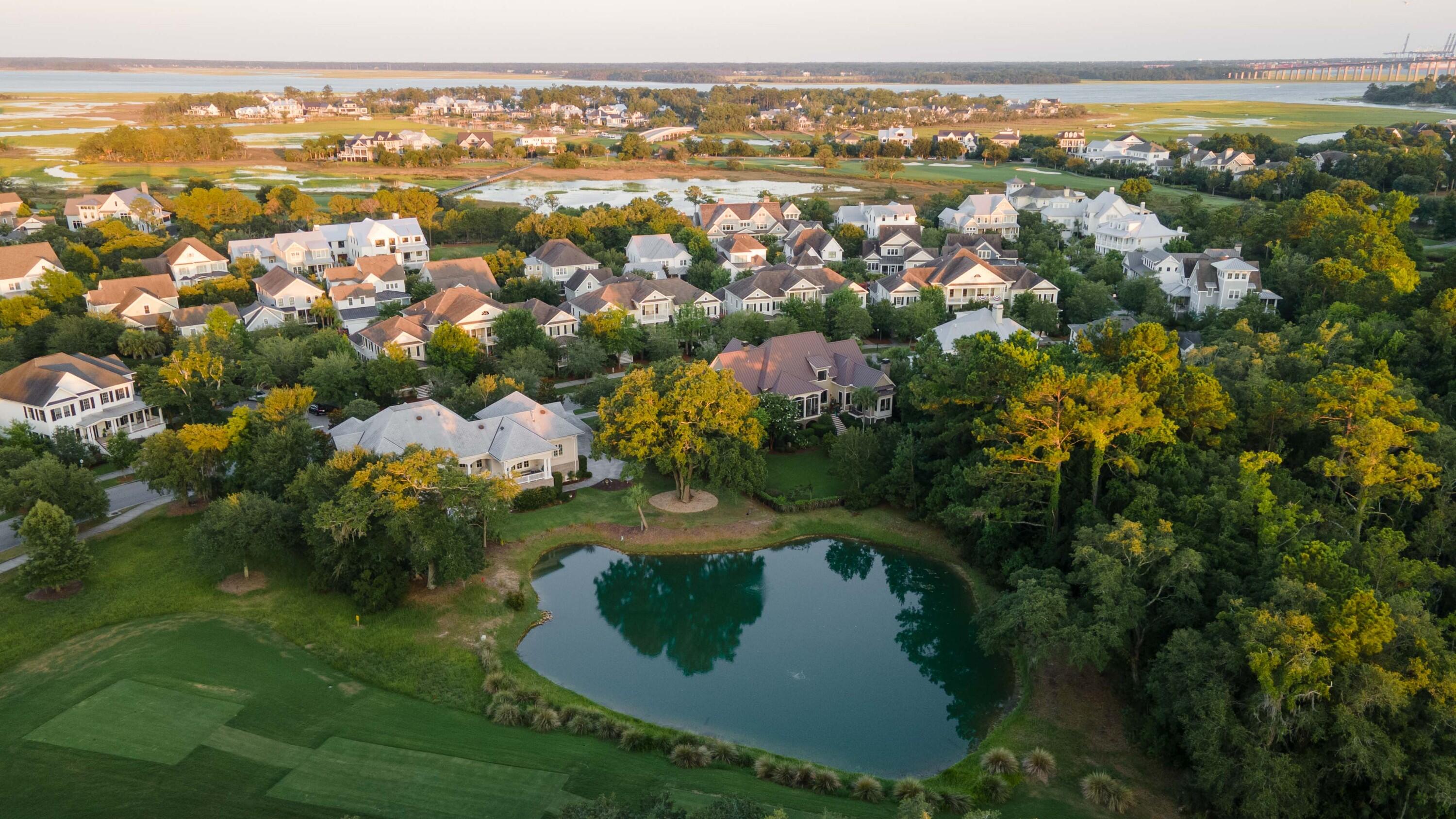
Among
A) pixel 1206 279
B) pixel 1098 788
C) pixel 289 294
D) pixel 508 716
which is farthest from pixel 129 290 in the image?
pixel 1206 279

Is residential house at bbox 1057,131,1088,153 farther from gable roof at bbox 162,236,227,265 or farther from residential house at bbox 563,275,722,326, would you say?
gable roof at bbox 162,236,227,265

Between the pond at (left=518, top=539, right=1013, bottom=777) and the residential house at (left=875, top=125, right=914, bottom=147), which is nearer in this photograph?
the pond at (left=518, top=539, right=1013, bottom=777)

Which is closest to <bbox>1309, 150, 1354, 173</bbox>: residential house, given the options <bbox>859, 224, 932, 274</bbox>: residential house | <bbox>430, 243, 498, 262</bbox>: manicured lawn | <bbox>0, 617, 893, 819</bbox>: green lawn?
<bbox>859, 224, 932, 274</bbox>: residential house

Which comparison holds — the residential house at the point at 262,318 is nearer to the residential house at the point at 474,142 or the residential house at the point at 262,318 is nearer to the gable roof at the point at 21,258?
the gable roof at the point at 21,258

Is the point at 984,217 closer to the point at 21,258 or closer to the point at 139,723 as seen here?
the point at 21,258

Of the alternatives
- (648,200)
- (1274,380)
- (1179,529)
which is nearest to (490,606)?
(1179,529)

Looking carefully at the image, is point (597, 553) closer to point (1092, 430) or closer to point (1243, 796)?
point (1092, 430)
